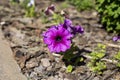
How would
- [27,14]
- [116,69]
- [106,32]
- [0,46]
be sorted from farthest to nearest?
[27,14], [106,32], [0,46], [116,69]

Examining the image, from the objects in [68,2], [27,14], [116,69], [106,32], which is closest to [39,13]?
[27,14]

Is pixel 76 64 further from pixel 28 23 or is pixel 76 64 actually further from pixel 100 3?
pixel 28 23

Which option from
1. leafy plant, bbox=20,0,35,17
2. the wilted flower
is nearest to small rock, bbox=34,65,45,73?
the wilted flower

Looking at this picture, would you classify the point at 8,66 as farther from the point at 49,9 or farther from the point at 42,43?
the point at 49,9

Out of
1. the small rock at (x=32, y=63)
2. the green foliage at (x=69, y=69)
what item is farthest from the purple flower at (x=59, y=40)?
the small rock at (x=32, y=63)

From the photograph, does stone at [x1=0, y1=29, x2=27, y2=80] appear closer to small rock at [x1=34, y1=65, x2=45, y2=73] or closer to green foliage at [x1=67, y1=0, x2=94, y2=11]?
small rock at [x1=34, y1=65, x2=45, y2=73]

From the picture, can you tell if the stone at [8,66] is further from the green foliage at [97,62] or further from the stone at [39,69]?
the green foliage at [97,62]
